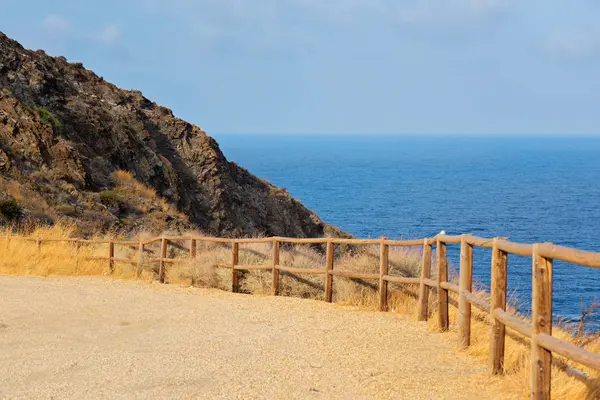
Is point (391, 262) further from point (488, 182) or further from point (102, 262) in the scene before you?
point (488, 182)

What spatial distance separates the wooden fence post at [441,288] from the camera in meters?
11.3

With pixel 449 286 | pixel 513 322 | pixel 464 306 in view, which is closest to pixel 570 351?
pixel 513 322

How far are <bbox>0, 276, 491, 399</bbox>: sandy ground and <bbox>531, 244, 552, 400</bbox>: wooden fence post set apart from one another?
3.24ft

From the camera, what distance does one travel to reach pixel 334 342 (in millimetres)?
10695

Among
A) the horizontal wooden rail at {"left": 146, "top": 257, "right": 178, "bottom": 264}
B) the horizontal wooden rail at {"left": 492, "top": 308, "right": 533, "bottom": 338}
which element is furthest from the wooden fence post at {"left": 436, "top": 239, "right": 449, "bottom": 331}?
the horizontal wooden rail at {"left": 146, "top": 257, "right": 178, "bottom": 264}

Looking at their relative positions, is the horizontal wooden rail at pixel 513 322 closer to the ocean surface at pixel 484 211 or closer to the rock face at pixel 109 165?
the ocean surface at pixel 484 211

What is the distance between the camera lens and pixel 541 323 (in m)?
7.01

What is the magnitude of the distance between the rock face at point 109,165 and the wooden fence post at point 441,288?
1679cm

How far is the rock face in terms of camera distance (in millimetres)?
28719

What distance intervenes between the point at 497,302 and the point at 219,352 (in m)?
3.41

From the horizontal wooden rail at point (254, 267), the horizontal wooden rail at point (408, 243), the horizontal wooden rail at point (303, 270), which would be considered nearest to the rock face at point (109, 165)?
the horizontal wooden rail at point (254, 267)

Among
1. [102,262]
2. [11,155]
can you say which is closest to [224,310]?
[102,262]

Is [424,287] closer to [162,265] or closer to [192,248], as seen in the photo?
[192,248]

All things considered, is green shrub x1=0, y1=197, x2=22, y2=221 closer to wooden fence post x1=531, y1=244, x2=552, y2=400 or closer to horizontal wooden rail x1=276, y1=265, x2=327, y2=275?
horizontal wooden rail x1=276, y1=265, x2=327, y2=275
